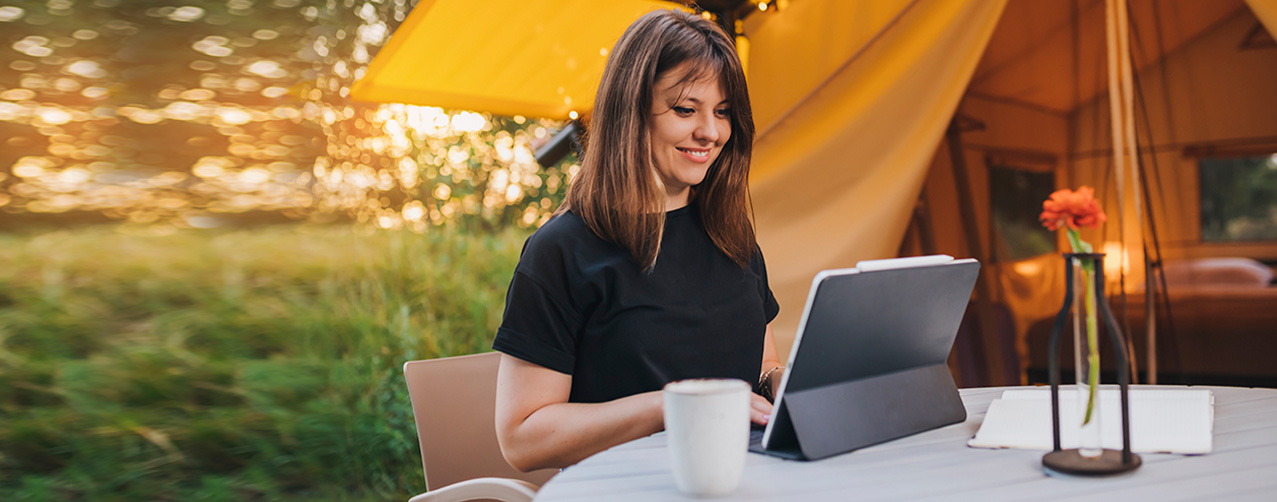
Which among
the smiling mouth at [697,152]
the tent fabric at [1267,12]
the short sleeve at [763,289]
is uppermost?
the tent fabric at [1267,12]

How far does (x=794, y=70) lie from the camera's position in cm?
288

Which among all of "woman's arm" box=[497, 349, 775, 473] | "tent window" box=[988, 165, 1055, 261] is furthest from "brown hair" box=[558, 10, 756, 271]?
"tent window" box=[988, 165, 1055, 261]

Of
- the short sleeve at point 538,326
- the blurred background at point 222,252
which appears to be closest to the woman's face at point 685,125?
the short sleeve at point 538,326

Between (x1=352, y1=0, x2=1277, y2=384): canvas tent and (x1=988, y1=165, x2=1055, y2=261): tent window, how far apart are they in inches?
1.0

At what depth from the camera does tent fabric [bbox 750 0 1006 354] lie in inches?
103

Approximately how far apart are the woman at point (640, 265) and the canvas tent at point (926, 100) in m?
1.39

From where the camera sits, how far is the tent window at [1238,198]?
7.47 feet

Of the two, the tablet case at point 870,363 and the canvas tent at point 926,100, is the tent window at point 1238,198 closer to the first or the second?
the canvas tent at point 926,100

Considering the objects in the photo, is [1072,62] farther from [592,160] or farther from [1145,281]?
[592,160]

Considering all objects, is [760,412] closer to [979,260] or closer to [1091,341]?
[1091,341]

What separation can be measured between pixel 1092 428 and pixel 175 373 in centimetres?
343

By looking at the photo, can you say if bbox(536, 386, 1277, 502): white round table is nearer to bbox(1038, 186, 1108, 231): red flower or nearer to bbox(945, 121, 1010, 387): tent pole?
bbox(1038, 186, 1108, 231): red flower

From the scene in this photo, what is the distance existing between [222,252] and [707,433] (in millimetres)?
3440

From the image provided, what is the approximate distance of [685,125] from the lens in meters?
1.22
